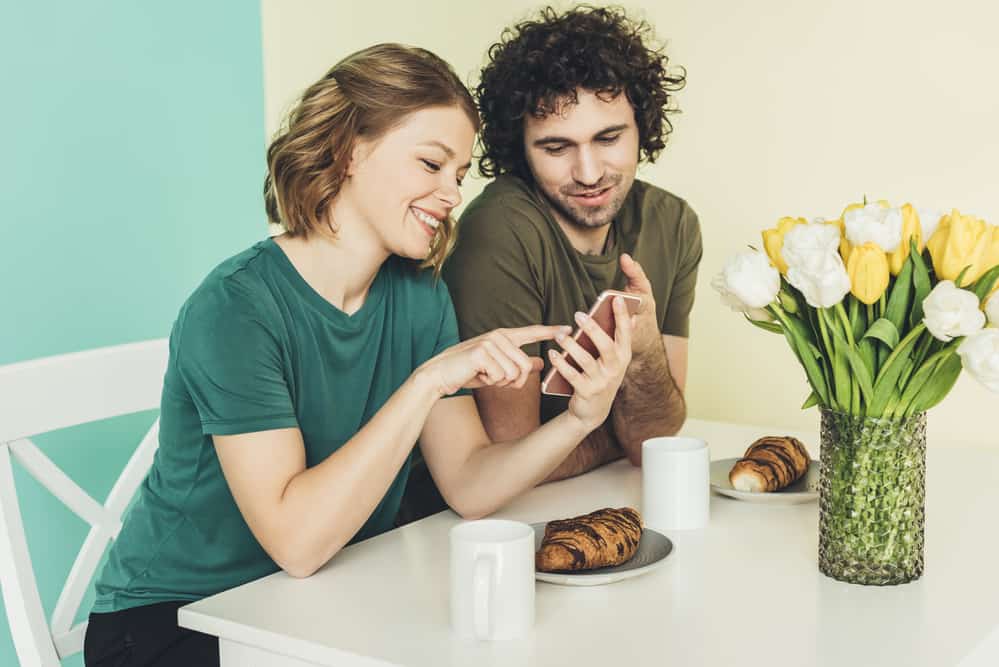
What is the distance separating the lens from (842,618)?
1063 mm

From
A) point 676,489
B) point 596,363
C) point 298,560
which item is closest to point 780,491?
point 676,489

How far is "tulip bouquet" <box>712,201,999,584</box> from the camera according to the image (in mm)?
1098

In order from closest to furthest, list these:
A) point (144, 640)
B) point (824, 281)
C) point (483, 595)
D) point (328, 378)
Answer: point (483, 595)
point (824, 281)
point (144, 640)
point (328, 378)

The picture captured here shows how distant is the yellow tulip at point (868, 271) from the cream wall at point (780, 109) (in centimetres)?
161

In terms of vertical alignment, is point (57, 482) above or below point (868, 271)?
below

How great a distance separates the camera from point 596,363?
140 centimetres

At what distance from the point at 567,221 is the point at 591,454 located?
1.37ft

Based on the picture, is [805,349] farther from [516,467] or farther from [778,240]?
[516,467]

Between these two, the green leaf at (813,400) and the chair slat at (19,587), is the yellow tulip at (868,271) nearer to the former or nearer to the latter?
the green leaf at (813,400)

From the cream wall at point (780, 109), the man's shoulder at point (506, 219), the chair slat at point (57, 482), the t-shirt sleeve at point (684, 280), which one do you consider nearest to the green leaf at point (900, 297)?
the man's shoulder at point (506, 219)

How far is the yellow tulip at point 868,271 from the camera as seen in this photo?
43.0 inches

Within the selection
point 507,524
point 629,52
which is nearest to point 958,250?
point 507,524

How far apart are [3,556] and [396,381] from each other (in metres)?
0.52

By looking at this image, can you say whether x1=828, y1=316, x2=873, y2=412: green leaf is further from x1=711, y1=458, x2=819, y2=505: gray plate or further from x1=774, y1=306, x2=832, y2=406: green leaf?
x1=711, y1=458, x2=819, y2=505: gray plate
